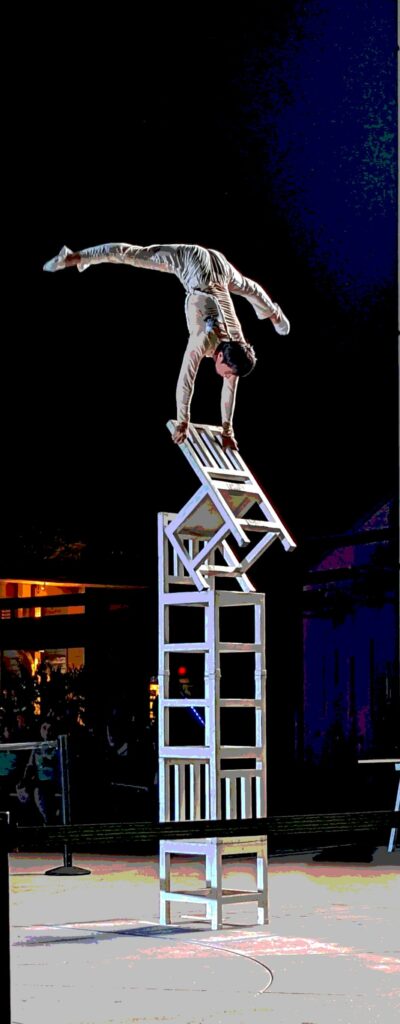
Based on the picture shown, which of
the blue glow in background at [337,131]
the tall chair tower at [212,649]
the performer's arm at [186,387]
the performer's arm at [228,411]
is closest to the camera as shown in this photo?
the tall chair tower at [212,649]

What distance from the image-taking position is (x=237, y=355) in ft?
21.0

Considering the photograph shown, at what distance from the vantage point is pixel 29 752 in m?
9.44

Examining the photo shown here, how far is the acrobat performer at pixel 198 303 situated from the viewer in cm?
636

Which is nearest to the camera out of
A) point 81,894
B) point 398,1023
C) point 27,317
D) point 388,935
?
point 398,1023

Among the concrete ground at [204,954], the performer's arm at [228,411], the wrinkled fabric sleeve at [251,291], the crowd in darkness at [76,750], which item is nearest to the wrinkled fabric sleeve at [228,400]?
the performer's arm at [228,411]

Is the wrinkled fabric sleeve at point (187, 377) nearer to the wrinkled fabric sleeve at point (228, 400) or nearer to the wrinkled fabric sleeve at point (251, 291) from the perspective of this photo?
the wrinkled fabric sleeve at point (228, 400)

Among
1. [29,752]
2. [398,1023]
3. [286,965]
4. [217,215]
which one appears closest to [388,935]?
[286,965]

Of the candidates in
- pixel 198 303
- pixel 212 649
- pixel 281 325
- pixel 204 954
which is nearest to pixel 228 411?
pixel 198 303

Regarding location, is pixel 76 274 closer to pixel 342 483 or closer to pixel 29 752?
pixel 342 483

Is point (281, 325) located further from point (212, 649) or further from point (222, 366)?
point (212, 649)

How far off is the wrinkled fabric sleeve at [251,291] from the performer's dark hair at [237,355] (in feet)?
1.14

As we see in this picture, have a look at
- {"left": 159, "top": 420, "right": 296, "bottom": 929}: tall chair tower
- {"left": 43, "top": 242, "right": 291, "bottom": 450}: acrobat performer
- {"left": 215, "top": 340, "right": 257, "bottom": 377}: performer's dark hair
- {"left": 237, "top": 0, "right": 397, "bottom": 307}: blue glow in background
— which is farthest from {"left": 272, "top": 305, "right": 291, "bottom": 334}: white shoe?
{"left": 237, "top": 0, "right": 397, "bottom": 307}: blue glow in background

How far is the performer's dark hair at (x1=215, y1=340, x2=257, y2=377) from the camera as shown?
20.9 feet

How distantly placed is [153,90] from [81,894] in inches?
187
